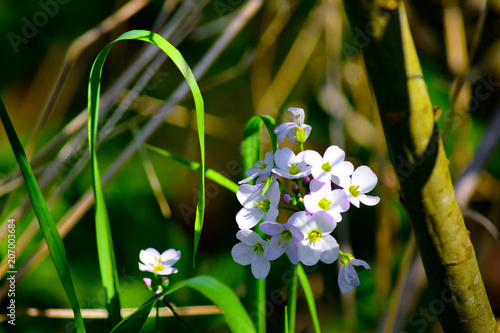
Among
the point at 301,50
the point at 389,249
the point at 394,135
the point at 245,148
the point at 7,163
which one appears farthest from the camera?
the point at 301,50

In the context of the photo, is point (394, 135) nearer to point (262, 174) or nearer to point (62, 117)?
point (262, 174)

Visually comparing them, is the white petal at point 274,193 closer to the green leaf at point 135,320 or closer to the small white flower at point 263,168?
the small white flower at point 263,168

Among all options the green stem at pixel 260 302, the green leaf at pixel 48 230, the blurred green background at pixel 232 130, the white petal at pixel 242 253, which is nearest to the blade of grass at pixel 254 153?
the green stem at pixel 260 302

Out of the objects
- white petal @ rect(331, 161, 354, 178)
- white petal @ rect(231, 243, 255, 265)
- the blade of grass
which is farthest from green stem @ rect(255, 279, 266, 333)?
white petal @ rect(331, 161, 354, 178)

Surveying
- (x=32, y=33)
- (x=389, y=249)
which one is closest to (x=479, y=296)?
(x=389, y=249)

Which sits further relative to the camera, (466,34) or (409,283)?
(466,34)

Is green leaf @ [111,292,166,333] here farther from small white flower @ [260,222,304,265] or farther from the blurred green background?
the blurred green background
